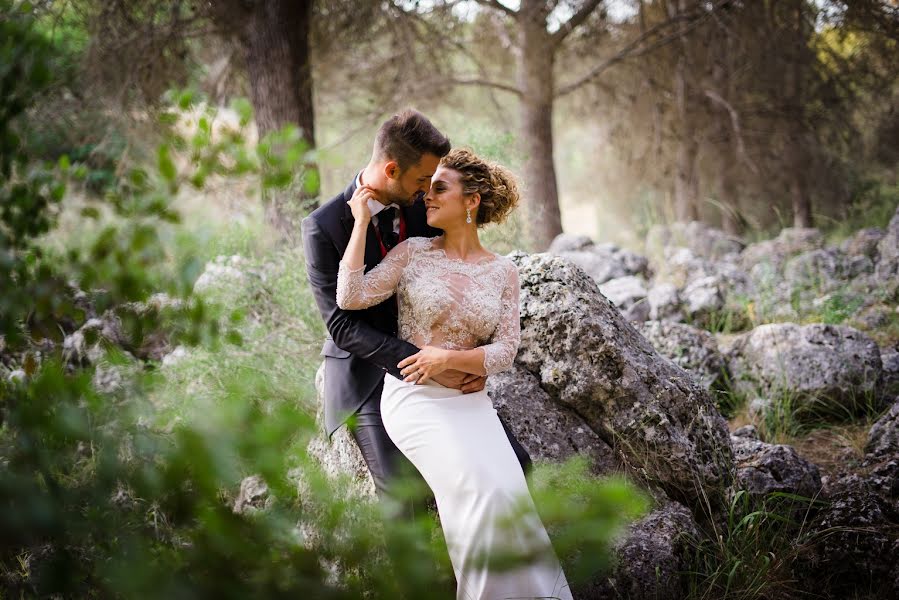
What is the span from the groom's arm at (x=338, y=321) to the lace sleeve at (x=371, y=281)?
7cm

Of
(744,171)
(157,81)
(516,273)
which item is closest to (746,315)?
(516,273)

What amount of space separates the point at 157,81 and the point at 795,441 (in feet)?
26.7

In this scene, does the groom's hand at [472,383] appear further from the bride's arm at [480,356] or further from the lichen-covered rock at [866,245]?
the lichen-covered rock at [866,245]

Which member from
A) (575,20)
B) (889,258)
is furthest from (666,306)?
(575,20)

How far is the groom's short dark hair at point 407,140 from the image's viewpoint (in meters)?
3.25

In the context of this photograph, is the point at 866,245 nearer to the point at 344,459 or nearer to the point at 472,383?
the point at 472,383

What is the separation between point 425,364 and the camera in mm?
3109

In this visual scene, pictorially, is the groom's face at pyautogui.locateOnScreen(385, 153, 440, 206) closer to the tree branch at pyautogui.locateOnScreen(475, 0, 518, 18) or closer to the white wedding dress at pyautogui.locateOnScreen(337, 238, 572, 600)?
the white wedding dress at pyautogui.locateOnScreen(337, 238, 572, 600)

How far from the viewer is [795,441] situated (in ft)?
16.3

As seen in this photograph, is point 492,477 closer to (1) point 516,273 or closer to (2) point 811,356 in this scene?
(1) point 516,273

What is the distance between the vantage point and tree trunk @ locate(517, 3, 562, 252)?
1003cm

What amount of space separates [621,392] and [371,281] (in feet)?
4.20

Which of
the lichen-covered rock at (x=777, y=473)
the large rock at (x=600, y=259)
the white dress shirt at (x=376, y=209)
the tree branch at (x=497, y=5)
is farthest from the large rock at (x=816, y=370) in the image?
the tree branch at (x=497, y=5)

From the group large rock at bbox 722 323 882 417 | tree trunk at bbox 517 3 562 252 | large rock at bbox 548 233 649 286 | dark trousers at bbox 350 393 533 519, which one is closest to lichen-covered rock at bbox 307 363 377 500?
dark trousers at bbox 350 393 533 519
